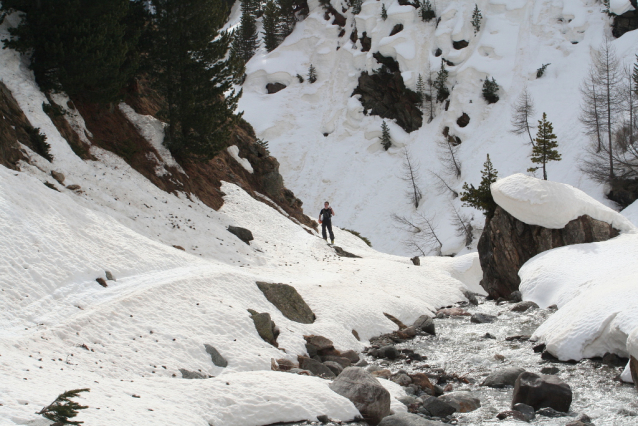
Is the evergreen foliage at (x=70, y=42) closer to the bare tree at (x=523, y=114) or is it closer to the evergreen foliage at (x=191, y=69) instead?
the evergreen foliage at (x=191, y=69)

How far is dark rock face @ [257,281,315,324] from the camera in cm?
1353

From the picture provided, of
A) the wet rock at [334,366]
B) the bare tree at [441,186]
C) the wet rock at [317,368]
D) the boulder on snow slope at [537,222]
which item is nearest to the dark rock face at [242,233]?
the boulder on snow slope at [537,222]

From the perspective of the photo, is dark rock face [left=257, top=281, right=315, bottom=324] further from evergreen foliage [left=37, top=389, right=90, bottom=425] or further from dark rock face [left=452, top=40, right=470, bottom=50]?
dark rock face [left=452, top=40, right=470, bottom=50]

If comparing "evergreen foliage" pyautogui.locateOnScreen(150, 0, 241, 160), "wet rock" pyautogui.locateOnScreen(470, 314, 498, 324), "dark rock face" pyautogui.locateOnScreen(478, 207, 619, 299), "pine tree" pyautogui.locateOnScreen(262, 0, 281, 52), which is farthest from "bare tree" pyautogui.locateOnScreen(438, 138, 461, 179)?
"wet rock" pyautogui.locateOnScreen(470, 314, 498, 324)

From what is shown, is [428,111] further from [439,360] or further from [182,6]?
[439,360]

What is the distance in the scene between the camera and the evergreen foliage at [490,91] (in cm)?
5304

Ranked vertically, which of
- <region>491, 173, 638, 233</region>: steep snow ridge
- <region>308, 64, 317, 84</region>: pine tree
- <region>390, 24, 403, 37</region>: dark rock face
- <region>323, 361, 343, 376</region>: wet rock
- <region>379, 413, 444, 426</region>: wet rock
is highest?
<region>390, 24, 403, 37</region>: dark rock face

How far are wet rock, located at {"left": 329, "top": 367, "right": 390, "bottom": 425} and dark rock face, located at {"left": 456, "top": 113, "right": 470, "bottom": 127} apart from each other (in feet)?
161

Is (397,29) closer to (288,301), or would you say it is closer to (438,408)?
(288,301)

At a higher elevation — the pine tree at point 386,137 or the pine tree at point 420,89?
the pine tree at point 420,89

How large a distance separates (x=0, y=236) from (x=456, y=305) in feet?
52.4

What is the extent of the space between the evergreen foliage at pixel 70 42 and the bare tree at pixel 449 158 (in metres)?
36.6

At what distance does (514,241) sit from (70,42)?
62.3 ft

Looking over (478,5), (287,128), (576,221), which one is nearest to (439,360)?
(576,221)
